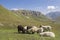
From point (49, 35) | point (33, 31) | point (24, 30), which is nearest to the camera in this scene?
point (49, 35)

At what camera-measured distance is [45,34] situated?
30844 millimetres

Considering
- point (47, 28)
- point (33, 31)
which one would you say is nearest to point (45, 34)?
point (33, 31)

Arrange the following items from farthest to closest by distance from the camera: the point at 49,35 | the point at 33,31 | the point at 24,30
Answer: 1. the point at 24,30
2. the point at 33,31
3. the point at 49,35

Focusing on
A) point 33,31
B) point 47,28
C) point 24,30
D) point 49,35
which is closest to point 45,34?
point 49,35

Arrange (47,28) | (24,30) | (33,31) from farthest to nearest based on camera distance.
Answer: (47,28) < (24,30) < (33,31)

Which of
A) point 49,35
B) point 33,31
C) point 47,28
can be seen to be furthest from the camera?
point 47,28

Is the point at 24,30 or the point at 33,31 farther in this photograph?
the point at 24,30

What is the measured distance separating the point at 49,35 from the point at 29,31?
690cm

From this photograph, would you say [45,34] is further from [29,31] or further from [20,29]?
[20,29]

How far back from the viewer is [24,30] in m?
38.7

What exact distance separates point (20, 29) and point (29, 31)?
4.42 metres

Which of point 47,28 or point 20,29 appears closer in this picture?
point 20,29

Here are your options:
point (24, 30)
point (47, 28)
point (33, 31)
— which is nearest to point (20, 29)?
point (24, 30)

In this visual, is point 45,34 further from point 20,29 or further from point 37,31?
point 20,29
